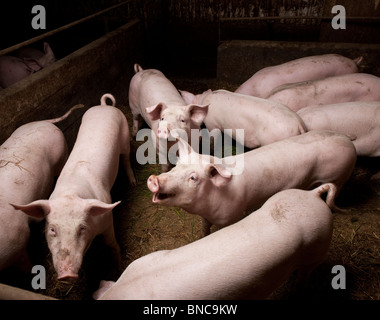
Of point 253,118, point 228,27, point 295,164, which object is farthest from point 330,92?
point 228,27

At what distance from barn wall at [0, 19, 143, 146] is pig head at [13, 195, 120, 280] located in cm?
136

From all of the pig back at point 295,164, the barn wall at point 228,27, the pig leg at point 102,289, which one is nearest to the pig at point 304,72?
the barn wall at point 228,27

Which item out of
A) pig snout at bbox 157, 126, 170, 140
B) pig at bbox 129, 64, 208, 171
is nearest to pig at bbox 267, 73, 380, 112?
pig at bbox 129, 64, 208, 171

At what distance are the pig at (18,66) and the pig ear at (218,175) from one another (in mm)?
3973

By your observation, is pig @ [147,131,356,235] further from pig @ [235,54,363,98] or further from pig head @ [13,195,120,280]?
pig @ [235,54,363,98]

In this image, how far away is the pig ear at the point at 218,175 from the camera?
7.48 ft

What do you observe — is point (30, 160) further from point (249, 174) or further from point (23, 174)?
point (249, 174)

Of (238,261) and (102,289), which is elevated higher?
(238,261)

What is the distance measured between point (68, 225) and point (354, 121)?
3078mm

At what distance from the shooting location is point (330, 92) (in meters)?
3.99

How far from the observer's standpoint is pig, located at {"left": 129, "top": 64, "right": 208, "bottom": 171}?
331 centimetres

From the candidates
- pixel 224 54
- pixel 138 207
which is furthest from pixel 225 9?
pixel 138 207
